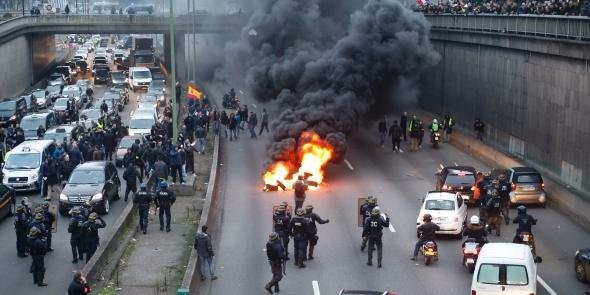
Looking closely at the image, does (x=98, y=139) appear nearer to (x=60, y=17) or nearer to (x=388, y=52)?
(x=388, y=52)

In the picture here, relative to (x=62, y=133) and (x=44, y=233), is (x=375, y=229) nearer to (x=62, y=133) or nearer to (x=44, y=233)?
(x=44, y=233)

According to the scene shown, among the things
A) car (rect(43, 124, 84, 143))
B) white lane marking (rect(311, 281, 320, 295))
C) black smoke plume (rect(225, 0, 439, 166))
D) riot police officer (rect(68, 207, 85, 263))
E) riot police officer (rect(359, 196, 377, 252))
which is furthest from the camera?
car (rect(43, 124, 84, 143))

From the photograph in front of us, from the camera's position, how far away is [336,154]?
35594 millimetres

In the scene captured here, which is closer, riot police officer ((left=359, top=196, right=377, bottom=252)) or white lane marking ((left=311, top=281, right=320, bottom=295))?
white lane marking ((left=311, top=281, right=320, bottom=295))

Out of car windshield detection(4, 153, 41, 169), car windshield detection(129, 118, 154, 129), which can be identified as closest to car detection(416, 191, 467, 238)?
car windshield detection(4, 153, 41, 169)

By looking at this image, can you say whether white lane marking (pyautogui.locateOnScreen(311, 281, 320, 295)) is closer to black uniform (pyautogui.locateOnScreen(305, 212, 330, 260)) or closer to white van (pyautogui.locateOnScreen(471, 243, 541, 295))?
black uniform (pyautogui.locateOnScreen(305, 212, 330, 260))

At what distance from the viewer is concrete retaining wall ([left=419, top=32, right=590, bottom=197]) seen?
3325 centimetres

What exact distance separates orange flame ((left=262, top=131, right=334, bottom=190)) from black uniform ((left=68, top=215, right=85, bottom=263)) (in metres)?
11.5

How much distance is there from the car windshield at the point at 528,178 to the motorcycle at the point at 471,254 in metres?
8.87

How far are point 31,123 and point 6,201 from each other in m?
18.4

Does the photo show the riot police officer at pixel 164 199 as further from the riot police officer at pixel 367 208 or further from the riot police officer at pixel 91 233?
the riot police officer at pixel 367 208

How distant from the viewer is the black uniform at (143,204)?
2675 cm

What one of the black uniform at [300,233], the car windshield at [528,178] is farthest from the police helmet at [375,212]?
the car windshield at [528,178]

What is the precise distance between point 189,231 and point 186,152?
9415 mm
